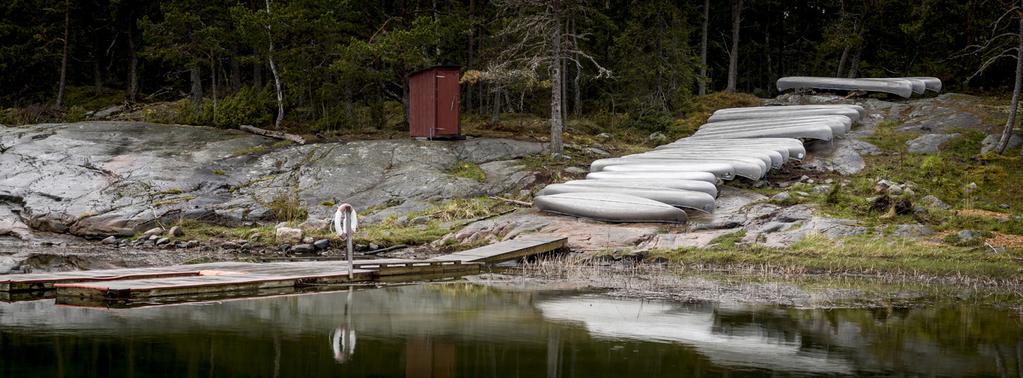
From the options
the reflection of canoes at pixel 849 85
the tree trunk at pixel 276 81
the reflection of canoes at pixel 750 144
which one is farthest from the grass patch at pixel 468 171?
the reflection of canoes at pixel 849 85

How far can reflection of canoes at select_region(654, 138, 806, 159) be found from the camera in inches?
988

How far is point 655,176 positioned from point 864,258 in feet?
20.6

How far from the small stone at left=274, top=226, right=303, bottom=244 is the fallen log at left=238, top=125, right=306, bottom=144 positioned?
6.85 meters

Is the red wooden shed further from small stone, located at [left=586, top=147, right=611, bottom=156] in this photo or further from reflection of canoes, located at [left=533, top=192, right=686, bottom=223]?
reflection of canoes, located at [left=533, top=192, right=686, bottom=223]

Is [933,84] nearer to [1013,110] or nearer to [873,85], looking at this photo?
[873,85]

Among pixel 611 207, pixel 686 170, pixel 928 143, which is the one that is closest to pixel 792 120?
pixel 928 143

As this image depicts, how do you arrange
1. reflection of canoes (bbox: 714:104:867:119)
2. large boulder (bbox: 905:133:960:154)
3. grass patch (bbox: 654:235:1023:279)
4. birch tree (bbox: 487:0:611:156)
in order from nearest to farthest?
grass patch (bbox: 654:235:1023:279) < birch tree (bbox: 487:0:611:156) < large boulder (bbox: 905:133:960:154) < reflection of canoes (bbox: 714:104:867:119)

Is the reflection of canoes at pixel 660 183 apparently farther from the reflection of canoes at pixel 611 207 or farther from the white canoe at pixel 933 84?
the white canoe at pixel 933 84

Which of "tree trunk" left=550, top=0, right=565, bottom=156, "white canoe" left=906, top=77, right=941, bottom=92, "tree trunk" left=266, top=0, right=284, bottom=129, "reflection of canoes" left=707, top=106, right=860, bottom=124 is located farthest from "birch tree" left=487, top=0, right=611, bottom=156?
"white canoe" left=906, top=77, right=941, bottom=92

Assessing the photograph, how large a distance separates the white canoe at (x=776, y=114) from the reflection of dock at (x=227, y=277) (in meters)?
13.4

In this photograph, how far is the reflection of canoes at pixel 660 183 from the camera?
22.1 meters

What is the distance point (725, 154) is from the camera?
81.6 ft

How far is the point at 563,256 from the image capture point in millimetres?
20141

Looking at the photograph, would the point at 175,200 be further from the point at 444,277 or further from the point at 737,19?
the point at 737,19
